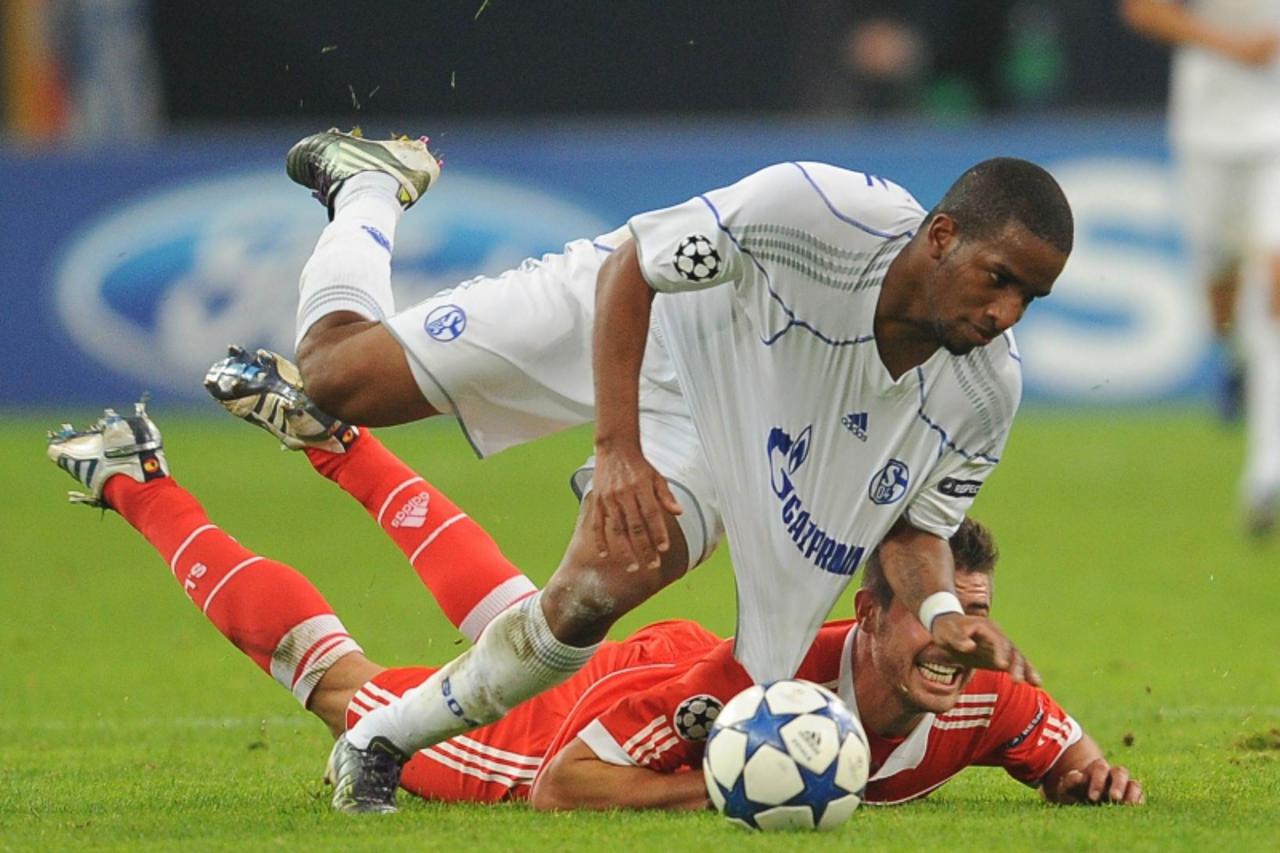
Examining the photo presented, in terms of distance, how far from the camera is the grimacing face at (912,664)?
4953mm

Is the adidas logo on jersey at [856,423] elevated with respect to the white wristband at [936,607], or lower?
elevated

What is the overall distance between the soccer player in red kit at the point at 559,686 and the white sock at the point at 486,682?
0.68ft

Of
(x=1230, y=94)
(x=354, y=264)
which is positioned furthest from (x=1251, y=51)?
(x=354, y=264)

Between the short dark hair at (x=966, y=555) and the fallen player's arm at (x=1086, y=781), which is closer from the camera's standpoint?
the fallen player's arm at (x=1086, y=781)

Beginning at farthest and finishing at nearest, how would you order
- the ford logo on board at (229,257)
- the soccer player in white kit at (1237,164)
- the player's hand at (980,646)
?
the ford logo on board at (229,257) < the soccer player in white kit at (1237,164) < the player's hand at (980,646)

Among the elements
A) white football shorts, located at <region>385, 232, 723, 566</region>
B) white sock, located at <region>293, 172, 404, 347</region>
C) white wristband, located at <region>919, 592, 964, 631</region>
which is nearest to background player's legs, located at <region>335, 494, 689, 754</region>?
white football shorts, located at <region>385, 232, 723, 566</region>

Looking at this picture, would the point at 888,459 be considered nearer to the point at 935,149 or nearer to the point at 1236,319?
the point at 1236,319

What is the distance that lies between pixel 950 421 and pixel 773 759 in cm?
108

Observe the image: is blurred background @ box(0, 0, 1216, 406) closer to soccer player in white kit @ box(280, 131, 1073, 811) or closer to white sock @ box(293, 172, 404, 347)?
white sock @ box(293, 172, 404, 347)

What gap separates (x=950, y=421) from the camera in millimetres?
5285

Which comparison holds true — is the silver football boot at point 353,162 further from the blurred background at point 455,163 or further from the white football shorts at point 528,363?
the blurred background at point 455,163

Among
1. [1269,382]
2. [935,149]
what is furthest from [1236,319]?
[935,149]

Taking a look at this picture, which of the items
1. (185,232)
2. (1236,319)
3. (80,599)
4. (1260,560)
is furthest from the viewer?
(185,232)

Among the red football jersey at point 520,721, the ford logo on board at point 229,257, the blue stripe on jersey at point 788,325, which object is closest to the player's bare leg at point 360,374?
the red football jersey at point 520,721
